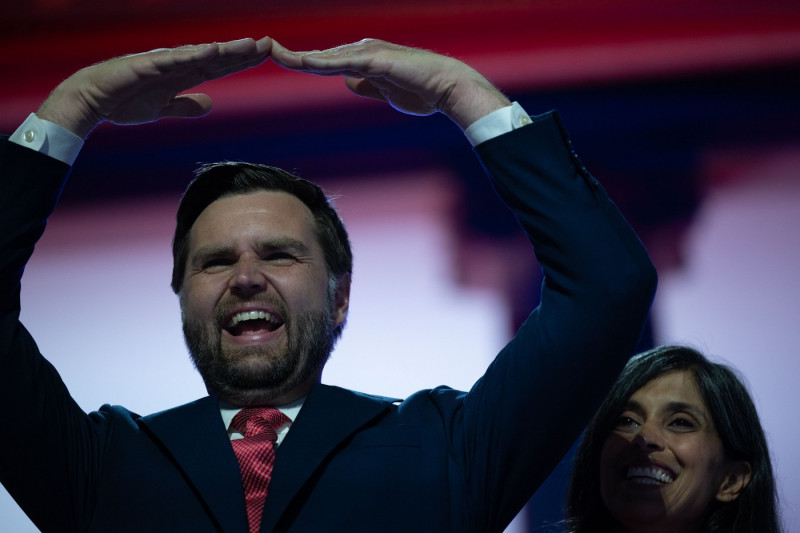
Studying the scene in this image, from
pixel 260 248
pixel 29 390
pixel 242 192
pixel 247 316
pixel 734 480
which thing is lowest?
pixel 734 480

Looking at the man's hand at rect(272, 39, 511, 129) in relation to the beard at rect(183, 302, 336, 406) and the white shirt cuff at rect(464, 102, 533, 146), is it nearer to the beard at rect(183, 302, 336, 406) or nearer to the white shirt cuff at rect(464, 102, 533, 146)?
the white shirt cuff at rect(464, 102, 533, 146)

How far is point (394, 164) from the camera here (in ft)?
8.22

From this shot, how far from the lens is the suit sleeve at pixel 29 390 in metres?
1.48

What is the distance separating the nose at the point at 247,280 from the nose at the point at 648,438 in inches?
32.3

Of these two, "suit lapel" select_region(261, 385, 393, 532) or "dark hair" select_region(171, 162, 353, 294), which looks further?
"dark hair" select_region(171, 162, 353, 294)

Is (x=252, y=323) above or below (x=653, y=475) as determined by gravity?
above

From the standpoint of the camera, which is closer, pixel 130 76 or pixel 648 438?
pixel 130 76

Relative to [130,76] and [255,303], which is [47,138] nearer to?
[130,76]

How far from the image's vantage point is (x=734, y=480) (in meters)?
2.10

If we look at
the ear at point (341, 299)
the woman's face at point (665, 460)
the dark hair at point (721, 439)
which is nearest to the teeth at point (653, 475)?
the woman's face at point (665, 460)

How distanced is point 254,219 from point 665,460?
906mm

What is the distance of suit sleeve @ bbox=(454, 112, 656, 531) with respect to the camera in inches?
58.1

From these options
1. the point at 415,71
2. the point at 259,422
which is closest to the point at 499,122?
the point at 415,71

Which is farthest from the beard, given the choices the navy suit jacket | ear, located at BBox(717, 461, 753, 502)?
ear, located at BBox(717, 461, 753, 502)
